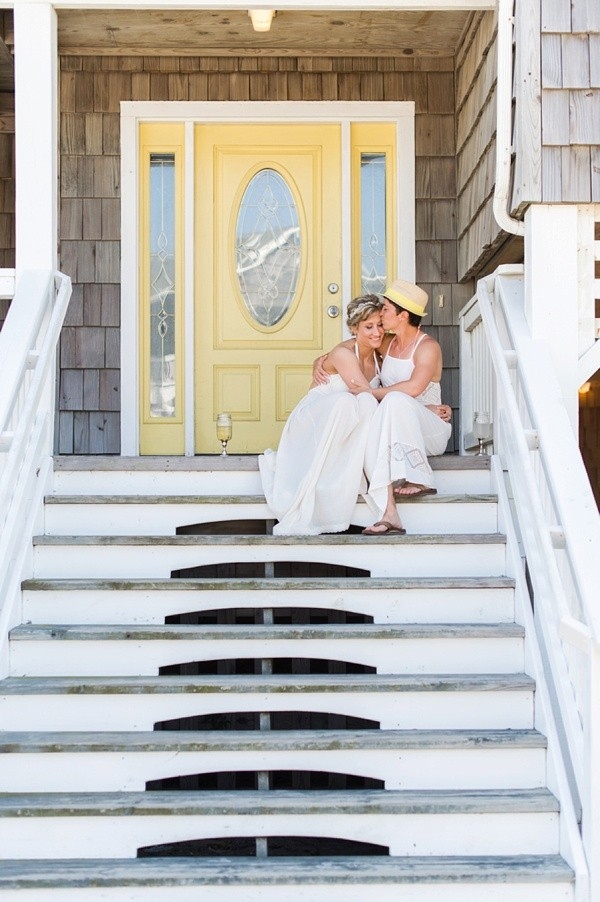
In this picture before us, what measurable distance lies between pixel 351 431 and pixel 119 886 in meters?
1.71

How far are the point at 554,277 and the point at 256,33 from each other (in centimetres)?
211

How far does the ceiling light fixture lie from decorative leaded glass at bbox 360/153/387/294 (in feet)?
2.94

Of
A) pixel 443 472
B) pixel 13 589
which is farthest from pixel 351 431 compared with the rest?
pixel 13 589

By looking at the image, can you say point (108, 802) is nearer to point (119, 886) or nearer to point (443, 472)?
point (119, 886)

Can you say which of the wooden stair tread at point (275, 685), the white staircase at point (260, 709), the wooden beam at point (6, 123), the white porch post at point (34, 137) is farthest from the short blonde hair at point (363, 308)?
the wooden beam at point (6, 123)

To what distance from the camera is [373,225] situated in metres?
5.31

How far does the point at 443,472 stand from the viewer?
156 inches

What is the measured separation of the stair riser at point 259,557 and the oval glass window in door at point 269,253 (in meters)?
1.96

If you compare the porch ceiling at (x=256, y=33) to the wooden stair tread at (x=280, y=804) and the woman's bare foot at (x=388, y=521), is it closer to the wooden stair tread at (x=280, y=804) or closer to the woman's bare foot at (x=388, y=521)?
the woman's bare foot at (x=388, y=521)

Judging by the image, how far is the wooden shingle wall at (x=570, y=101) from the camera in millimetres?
3674

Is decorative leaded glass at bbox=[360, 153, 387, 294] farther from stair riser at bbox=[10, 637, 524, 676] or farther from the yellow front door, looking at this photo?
A: stair riser at bbox=[10, 637, 524, 676]

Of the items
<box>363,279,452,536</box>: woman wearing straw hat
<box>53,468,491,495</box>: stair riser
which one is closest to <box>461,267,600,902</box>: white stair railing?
<box>363,279,452,536</box>: woman wearing straw hat

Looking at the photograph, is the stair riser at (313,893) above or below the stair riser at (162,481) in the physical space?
below

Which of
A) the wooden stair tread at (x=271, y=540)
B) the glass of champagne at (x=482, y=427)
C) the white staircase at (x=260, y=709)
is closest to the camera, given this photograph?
the white staircase at (x=260, y=709)
